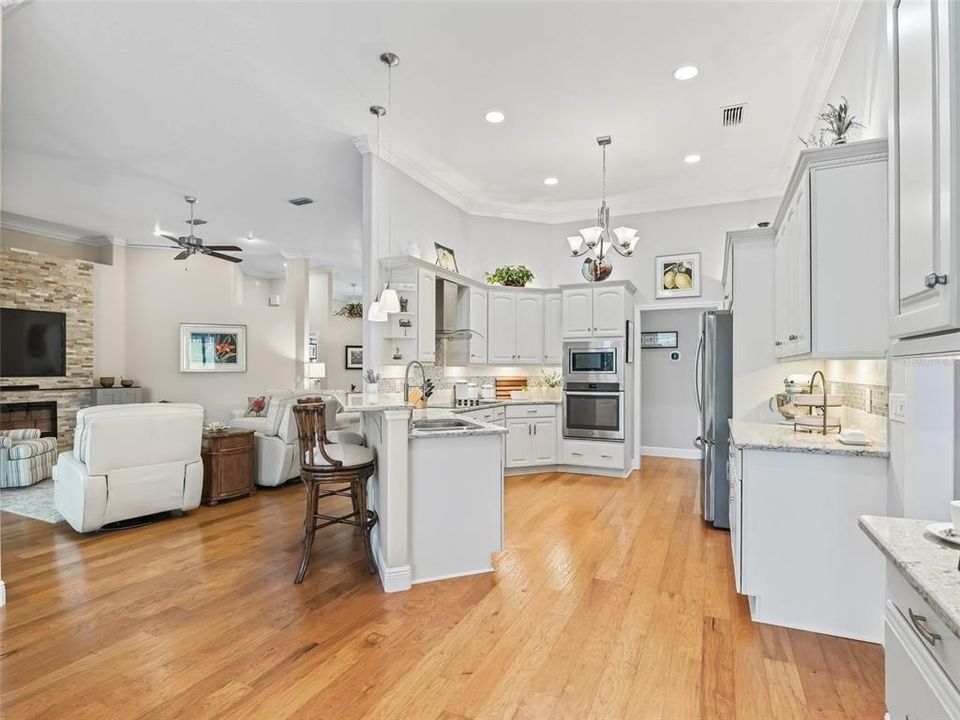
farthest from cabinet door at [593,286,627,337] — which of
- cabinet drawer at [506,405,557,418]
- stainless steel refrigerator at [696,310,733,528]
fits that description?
stainless steel refrigerator at [696,310,733,528]

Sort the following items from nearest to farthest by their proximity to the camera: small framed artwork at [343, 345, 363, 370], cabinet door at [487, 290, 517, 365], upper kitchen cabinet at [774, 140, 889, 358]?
1. upper kitchen cabinet at [774, 140, 889, 358]
2. cabinet door at [487, 290, 517, 365]
3. small framed artwork at [343, 345, 363, 370]

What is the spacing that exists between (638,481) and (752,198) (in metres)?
3.53

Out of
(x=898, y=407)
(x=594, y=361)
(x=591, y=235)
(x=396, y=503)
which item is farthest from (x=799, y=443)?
(x=594, y=361)

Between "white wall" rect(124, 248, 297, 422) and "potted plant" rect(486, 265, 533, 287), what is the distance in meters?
4.49

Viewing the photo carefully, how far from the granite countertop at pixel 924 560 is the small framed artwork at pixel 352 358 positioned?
9.98 metres

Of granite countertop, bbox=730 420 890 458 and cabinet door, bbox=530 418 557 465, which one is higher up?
granite countertop, bbox=730 420 890 458

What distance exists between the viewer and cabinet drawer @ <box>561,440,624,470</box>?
577cm

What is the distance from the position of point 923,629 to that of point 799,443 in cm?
155

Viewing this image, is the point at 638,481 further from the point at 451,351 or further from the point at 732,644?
the point at 732,644

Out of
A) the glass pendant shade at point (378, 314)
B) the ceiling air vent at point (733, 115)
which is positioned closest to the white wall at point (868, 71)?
the ceiling air vent at point (733, 115)

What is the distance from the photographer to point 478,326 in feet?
19.2

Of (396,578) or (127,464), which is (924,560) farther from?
(127,464)

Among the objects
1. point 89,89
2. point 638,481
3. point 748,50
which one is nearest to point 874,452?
point 748,50

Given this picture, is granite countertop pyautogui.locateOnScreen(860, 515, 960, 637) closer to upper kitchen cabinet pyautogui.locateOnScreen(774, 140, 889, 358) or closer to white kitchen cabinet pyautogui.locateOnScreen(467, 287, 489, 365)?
upper kitchen cabinet pyautogui.locateOnScreen(774, 140, 889, 358)
